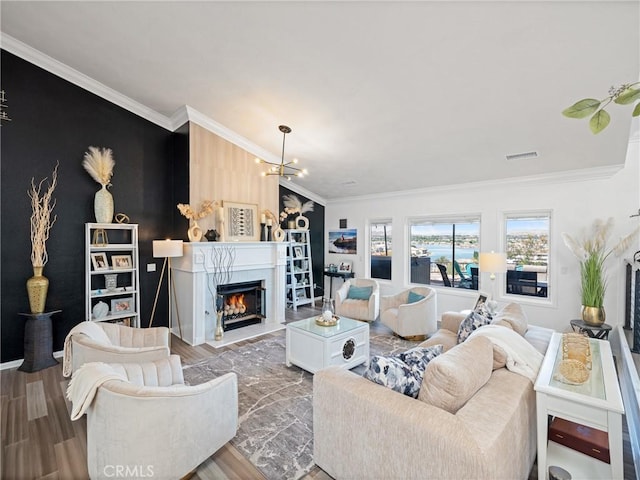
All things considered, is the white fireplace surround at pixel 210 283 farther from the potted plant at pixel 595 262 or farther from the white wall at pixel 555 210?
the potted plant at pixel 595 262

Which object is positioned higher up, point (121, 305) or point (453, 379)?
point (453, 379)

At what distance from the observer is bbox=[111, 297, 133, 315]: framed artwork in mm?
4152

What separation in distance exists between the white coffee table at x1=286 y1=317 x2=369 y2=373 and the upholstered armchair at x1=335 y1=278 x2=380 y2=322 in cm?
144

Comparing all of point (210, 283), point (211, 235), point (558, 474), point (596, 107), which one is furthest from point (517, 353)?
point (211, 235)

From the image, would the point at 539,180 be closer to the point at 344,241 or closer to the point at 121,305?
the point at 344,241

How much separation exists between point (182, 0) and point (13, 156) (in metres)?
2.90

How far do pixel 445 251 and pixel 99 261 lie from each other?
578cm

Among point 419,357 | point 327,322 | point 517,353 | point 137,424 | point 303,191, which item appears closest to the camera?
point 137,424

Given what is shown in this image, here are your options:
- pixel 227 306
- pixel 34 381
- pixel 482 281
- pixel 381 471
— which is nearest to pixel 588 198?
pixel 482 281

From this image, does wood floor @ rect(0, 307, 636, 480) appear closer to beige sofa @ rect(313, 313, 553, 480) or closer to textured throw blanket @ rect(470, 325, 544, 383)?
beige sofa @ rect(313, 313, 553, 480)

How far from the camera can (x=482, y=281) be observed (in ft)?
16.7

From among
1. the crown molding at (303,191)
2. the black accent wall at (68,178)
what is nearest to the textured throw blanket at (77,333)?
the black accent wall at (68,178)

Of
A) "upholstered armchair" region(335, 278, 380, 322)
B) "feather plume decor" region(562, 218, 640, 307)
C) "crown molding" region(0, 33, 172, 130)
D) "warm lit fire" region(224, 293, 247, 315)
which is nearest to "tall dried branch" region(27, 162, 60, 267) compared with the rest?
"crown molding" region(0, 33, 172, 130)

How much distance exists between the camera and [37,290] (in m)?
3.44
